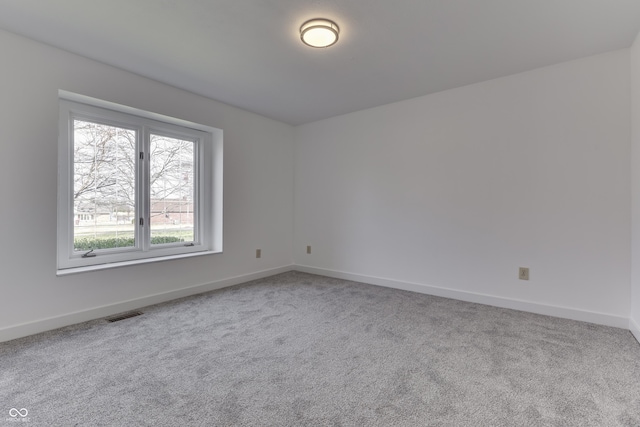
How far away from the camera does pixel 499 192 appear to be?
9.49 ft

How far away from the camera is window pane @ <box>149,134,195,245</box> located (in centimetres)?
320

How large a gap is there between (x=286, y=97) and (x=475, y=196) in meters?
2.32

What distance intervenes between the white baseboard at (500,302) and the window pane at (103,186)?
2.59 metres

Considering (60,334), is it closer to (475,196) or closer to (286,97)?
(286,97)

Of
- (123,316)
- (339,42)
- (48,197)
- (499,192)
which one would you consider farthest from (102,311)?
(499,192)

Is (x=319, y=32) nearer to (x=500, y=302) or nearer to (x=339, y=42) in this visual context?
(x=339, y=42)

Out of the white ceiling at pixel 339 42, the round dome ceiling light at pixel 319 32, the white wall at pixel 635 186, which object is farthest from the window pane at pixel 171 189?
the white wall at pixel 635 186

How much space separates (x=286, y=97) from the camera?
338 cm

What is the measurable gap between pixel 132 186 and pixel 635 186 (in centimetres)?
439

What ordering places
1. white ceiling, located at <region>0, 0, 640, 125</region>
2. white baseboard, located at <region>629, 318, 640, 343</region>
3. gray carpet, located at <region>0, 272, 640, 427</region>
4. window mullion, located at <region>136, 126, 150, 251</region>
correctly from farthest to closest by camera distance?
window mullion, located at <region>136, 126, 150, 251</region> → white baseboard, located at <region>629, 318, 640, 343</region> → white ceiling, located at <region>0, 0, 640, 125</region> → gray carpet, located at <region>0, 272, 640, 427</region>

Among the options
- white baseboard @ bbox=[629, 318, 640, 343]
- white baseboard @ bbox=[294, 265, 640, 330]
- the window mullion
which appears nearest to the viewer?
white baseboard @ bbox=[629, 318, 640, 343]

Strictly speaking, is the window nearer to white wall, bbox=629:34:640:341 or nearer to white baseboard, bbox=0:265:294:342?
white baseboard, bbox=0:265:294:342

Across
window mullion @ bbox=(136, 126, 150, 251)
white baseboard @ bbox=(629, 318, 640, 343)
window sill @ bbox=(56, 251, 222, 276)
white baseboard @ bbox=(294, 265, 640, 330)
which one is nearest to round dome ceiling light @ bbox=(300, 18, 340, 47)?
window mullion @ bbox=(136, 126, 150, 251)

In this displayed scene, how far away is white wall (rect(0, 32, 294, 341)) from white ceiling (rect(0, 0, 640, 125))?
15cm
